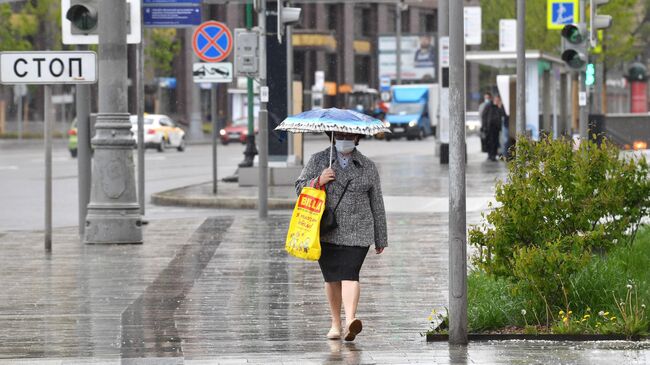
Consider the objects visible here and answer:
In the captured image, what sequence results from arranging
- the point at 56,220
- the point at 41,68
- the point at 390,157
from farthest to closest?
1. the point at 390,157
2. the point at 56,220
3. the point at 41,68

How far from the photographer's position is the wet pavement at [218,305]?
9467 millimetres

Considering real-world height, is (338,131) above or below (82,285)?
above

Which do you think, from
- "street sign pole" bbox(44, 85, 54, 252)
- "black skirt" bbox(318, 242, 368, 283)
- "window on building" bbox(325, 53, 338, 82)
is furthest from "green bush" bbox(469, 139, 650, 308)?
"window on building" bbox(325, 53, 338, 82)

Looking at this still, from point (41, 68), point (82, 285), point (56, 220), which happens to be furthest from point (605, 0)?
point (82, 285)

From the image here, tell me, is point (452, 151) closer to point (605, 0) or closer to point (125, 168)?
point (125, 168)

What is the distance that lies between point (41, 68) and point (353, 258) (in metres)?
7.13

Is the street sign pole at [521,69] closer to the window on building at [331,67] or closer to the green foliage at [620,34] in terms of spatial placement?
the green foliage at [620,34]

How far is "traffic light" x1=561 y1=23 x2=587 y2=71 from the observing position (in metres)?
25.4

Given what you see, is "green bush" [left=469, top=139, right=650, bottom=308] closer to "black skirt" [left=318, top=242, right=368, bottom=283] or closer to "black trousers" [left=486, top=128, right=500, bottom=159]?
"black skirt" [left=318, top=242, right=368, bottom=283]

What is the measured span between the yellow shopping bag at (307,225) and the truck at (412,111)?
213ft

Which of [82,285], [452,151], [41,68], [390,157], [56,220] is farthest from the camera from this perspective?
[390,157]

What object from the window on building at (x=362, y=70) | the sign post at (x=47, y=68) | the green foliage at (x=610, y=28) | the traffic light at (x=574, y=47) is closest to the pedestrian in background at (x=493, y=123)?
the traffic light at (x=574, y=47)

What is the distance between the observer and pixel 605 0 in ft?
85.8

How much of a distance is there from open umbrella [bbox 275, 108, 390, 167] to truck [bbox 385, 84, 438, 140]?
6481 cm
